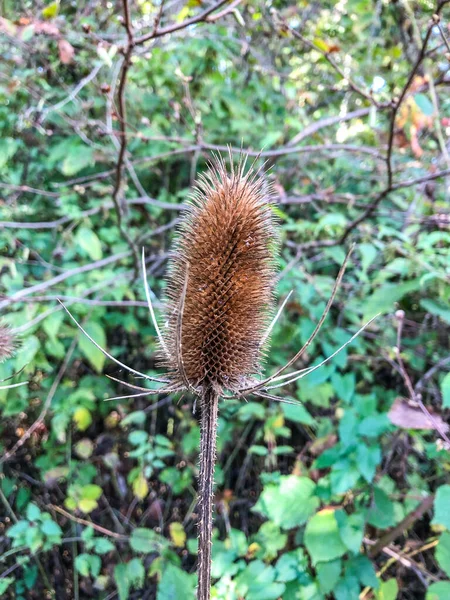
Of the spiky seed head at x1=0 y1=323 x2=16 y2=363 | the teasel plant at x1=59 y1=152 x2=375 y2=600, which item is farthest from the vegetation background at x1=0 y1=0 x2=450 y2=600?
the teasel plant at x1=59 y1=152 x2=375 y2=600

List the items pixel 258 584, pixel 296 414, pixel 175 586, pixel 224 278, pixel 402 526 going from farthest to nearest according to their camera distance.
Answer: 1. pixel 296 414
2. pixel 402 526
3. pixel 175 586
4. pixel 258 584
5. pixel 224 278

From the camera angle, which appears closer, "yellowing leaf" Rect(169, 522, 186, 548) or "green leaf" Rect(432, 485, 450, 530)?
"green leaf" Rect(432, 485, 450, 530)

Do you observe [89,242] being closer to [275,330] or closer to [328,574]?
[275,330]

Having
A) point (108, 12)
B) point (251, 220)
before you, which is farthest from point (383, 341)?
point (108, 12)

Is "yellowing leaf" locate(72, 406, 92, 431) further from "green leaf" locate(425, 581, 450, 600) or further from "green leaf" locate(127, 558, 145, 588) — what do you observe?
"green leaf" locate(425, 581, 450, 600)

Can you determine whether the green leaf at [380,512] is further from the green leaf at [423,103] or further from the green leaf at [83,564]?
the green leaf at [423,103]

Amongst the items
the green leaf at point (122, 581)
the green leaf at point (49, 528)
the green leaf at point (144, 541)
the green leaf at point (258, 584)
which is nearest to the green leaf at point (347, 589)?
the green leaf at point (258, 584)

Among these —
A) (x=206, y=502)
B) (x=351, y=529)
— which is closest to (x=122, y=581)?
(x=351, y=529)

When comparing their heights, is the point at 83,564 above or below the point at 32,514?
below
